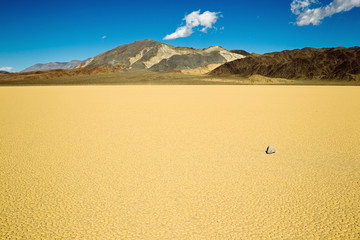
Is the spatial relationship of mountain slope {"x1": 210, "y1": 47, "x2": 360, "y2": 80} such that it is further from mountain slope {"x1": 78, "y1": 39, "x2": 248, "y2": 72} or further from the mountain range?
mountain slope {"x1": 78, "y1": 39, "x2": 248, "y2": 72}

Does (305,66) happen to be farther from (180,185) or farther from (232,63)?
(180,185)

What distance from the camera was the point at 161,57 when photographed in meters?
100

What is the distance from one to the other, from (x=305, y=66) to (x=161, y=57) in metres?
53.4

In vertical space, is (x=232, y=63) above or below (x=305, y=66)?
above

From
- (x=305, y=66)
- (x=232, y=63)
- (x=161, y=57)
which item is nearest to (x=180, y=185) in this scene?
(x=305, y=66)

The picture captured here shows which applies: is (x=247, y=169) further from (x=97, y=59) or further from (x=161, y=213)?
(x=97, y=59)

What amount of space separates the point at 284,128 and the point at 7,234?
6830 millimetres

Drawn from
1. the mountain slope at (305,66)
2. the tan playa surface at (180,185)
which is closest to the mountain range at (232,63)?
the mountain slope at (305,66)

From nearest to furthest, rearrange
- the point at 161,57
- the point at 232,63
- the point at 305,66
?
1. the point at 305,66
2. the point at 232,63
3. the point at 161,57

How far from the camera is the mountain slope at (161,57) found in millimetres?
89562

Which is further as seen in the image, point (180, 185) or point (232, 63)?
point (232, 63)

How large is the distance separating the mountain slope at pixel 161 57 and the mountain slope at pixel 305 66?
15376 millimetres

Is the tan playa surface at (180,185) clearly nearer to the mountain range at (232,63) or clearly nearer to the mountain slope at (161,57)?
the mountain range at (232,63)

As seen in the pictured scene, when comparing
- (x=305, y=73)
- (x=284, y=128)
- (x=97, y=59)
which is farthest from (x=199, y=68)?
(x=284, y=128)
